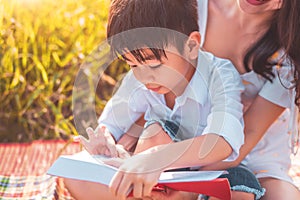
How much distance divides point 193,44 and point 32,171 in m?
0.95

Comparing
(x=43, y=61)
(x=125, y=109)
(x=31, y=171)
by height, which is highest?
(x=125, y=109)

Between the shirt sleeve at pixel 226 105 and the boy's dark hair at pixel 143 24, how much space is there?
156mm

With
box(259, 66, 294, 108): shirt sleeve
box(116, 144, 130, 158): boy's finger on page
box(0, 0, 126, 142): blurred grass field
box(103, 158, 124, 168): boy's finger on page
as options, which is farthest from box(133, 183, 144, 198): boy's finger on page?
box(0, 0, 126, 142): blurred grass field

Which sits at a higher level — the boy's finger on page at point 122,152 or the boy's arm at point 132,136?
the boy's finger on page at point 122,152

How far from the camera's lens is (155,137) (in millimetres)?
1541

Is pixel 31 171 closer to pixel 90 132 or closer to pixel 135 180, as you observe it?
pixel 90 132

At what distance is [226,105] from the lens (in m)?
1.51

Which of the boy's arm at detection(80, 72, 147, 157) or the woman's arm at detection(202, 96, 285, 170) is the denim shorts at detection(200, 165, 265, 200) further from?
the boy's arm at detection(80, 72, 147, 157)

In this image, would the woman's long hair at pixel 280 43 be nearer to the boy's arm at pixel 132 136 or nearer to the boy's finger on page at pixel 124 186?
the boy's arm at pixel 132 136

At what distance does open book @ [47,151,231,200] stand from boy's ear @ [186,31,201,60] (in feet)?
1.03

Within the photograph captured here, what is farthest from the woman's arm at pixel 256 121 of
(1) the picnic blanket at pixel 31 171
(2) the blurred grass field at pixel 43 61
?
(2) the blurred grass field at pixel 43 61

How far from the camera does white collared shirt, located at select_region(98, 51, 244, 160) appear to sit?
148 centimetres

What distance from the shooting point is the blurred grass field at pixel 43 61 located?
9.18 ft

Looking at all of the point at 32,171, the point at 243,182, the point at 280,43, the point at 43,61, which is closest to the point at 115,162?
the point at 243,182
